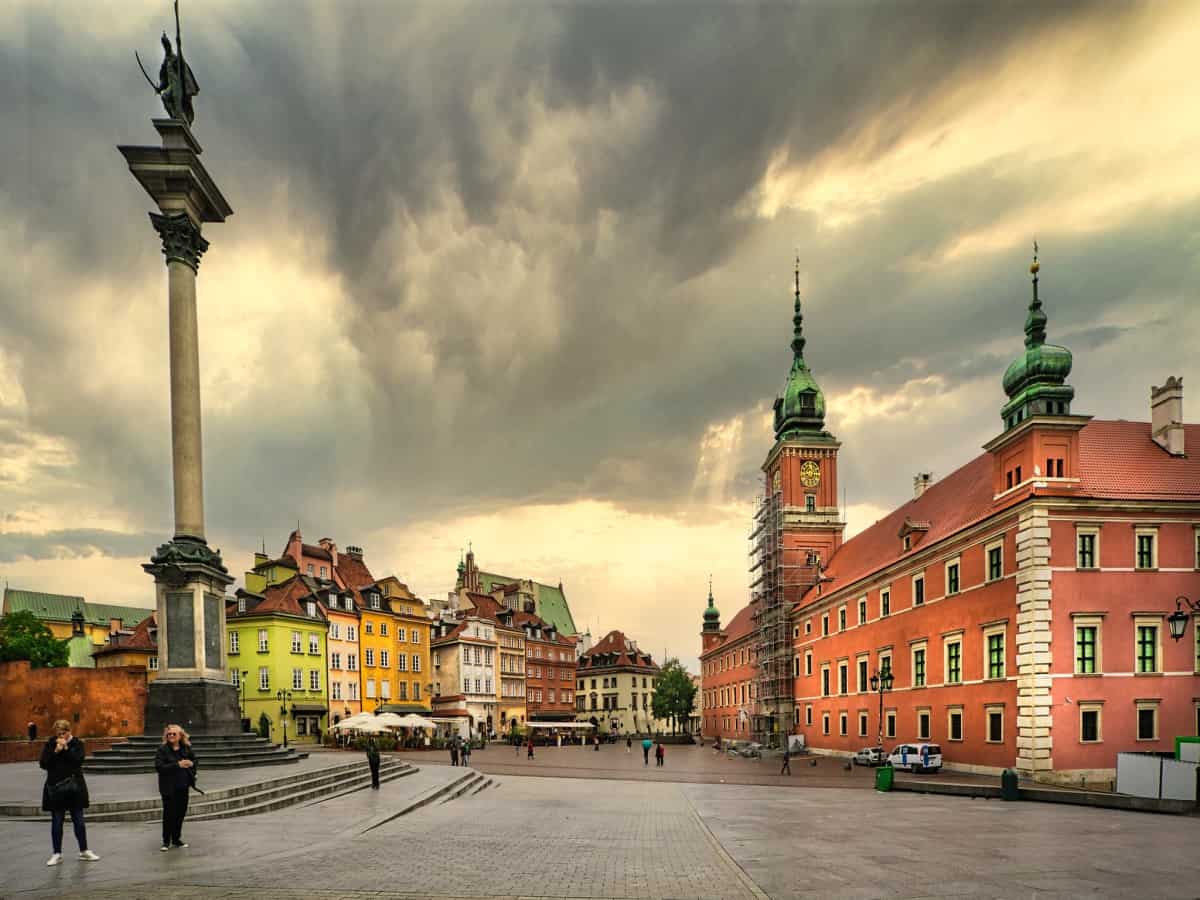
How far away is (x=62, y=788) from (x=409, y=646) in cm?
6491

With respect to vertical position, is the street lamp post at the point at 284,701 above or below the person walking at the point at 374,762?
below

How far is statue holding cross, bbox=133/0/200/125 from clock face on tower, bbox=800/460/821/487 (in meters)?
59.7

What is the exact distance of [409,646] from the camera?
74.8 metres

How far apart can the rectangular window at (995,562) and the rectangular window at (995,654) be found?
102 inches

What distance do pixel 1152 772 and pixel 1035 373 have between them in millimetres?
19597

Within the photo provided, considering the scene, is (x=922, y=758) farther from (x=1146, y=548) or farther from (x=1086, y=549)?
(x=1146, y=548)

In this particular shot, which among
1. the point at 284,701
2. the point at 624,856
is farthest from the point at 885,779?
the point at 284,701

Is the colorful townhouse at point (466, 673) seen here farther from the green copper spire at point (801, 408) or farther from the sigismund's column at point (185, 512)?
the sigismund's column at point (185, 512)

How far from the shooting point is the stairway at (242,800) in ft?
53.5

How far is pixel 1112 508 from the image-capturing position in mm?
34688

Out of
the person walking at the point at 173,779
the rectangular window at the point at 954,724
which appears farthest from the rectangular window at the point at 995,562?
the person walking at the point at 173,779

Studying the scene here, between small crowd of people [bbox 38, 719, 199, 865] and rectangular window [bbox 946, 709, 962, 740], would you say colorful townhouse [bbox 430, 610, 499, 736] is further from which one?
small crowd of people [bbox 38, 719, 199, 865]

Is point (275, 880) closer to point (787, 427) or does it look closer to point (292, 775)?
point (292, 775)

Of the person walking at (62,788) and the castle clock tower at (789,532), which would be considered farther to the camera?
the castle clock tower at (789,532)
